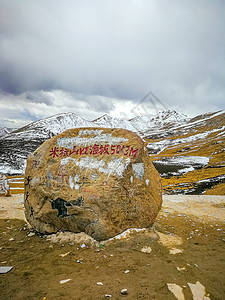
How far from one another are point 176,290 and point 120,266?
1.95 m

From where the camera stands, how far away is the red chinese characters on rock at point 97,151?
9.10 m

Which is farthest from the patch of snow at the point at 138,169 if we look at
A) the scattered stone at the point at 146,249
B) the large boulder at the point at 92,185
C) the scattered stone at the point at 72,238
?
the scattered stone at the point at 72,238

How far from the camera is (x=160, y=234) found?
28.8 feet

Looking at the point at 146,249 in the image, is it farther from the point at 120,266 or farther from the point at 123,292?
the point at 123,292

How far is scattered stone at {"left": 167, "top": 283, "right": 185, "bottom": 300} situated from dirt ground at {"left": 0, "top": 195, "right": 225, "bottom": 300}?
0.01 metres

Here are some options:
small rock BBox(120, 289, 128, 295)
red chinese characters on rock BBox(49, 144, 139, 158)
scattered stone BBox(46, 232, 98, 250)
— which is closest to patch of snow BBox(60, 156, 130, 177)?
red chinese characters on rock BBox(49, 144, 139, 158)

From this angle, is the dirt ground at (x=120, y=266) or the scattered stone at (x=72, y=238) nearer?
the dirt ground at (x=120, y=266)

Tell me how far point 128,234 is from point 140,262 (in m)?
1.72

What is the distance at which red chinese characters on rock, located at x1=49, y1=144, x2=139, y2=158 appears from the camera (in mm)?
9102

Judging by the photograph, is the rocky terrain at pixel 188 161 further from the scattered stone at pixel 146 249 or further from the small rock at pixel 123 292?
the small rock at pixel 123 292

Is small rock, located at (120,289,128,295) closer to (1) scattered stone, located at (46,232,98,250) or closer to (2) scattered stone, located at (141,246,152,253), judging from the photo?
(2) scattered stone, located at (141,246,152,253)

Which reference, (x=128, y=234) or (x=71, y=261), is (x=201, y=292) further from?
(x=71, y=261)

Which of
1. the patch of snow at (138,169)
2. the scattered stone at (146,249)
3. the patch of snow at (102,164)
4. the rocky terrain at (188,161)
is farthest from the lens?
the rocky terrain at (188,161)

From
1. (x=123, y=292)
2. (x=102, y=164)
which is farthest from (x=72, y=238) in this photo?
(x=123, y=292)
